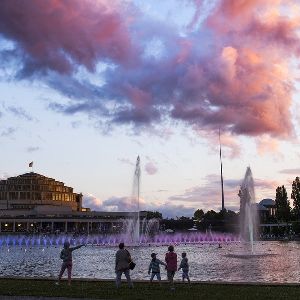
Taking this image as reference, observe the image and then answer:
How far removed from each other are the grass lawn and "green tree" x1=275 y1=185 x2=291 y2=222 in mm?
119809

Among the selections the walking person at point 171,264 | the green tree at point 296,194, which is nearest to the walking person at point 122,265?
the walking person at point 171,264

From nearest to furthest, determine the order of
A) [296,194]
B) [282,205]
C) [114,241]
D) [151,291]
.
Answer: [151,291] → [114,241] → [296,194] → [282,205]

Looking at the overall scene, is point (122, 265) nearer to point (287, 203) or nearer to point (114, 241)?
point (114, 241)

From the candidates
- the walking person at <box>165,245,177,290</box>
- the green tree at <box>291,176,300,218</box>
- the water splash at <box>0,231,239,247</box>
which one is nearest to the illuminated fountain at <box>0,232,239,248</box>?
the water splash at <box>0,231,239,247</box>

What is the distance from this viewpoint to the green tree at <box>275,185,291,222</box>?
138000 mm

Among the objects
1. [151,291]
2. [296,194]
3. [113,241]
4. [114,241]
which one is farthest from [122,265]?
[296,194]

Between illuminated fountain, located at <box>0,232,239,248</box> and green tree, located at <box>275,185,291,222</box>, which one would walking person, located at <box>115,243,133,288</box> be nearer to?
illuminated fountain, located at <box>0,232,239,248</box>

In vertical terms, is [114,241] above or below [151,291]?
above

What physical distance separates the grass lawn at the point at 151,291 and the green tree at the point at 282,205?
393ft

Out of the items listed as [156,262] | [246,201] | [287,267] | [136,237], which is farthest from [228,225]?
[156,262]

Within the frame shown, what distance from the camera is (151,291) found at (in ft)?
69.7

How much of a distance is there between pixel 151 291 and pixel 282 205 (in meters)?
125

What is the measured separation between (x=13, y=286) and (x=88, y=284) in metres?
3.36

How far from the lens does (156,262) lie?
24.5m
